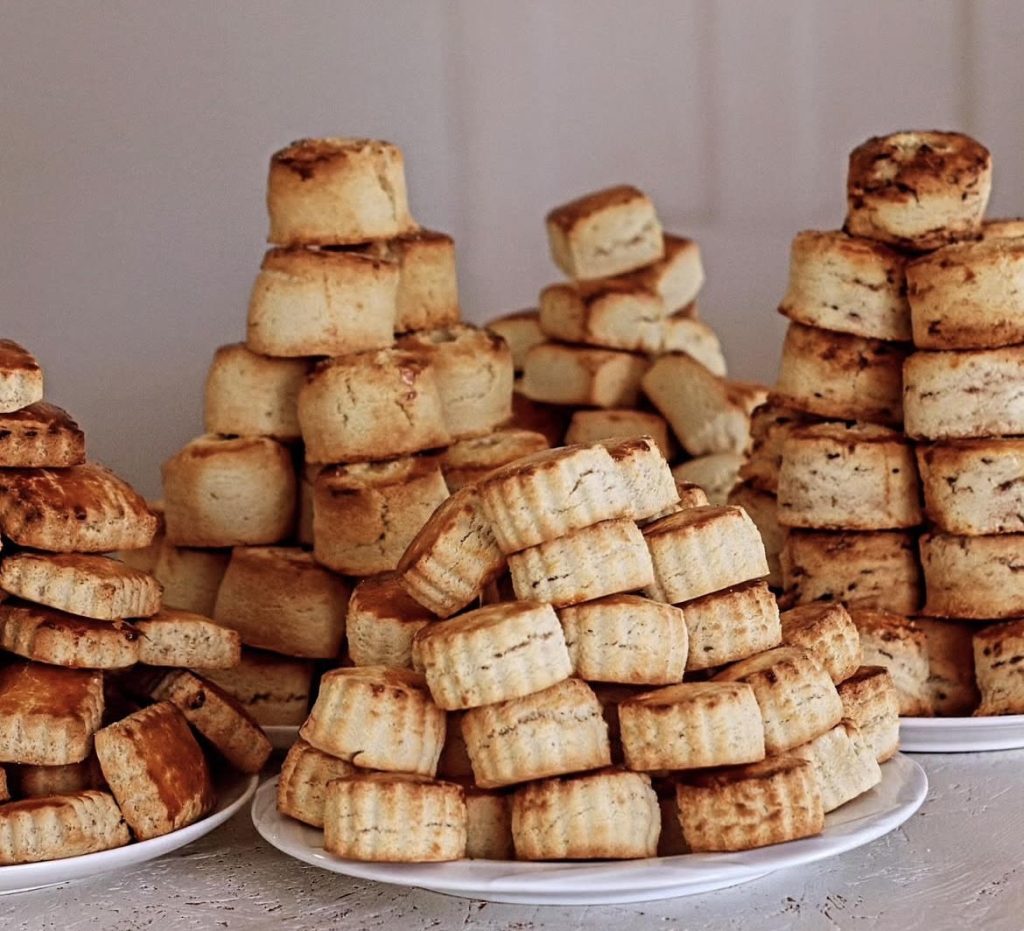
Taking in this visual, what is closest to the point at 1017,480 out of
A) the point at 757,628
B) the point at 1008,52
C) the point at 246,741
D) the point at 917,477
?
the point at 917,477

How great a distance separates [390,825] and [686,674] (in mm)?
251

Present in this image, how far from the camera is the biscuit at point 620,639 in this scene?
1.12 metres

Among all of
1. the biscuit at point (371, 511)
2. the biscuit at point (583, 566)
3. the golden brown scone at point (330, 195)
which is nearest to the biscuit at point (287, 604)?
the biscuit at point (371, 511)

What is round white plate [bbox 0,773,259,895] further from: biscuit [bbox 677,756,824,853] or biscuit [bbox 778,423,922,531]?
biscuit [bbox 778,423,922,531]

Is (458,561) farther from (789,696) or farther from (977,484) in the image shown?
(977,484)

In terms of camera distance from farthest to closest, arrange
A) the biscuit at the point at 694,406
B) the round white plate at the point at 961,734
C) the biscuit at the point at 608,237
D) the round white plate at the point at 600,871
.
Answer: the biscuit at the point at 608,237
the biscuit at the point at 694,406
the round white plate at the point at 961,734
the round white plate at the point at 600,871

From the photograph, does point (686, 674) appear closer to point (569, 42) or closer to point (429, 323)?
point (429, 323)

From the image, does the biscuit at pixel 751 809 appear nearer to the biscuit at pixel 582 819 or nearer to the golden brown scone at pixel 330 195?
the biscuit at pixel 582 819

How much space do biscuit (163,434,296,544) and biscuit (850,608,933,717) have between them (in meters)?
0.56

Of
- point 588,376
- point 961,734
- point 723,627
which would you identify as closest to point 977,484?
point 961,734

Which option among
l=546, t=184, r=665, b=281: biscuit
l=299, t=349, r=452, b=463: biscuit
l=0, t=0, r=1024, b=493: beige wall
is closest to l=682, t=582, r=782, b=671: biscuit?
l=299, t=349, r=452, b=463: biscuit

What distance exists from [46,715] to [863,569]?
752 mm

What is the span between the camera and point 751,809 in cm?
108

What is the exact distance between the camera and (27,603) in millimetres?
1222
